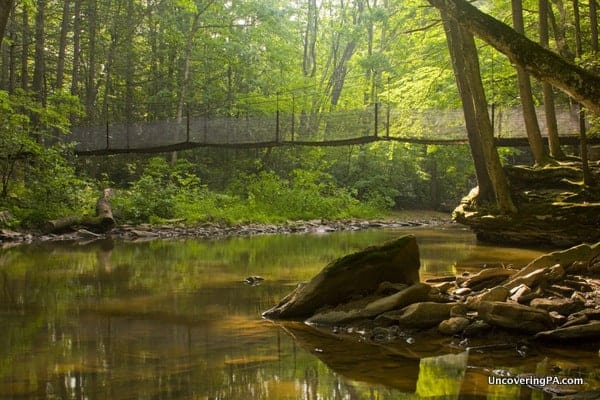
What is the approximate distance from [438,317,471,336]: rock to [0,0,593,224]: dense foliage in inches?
352

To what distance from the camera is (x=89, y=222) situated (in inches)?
495

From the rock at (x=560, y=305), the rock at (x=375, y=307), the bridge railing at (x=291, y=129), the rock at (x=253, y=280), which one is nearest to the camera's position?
the rock at (x=560, y=305)

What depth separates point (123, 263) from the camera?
815 cm

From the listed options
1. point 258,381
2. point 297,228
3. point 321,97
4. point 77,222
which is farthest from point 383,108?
point 258,381

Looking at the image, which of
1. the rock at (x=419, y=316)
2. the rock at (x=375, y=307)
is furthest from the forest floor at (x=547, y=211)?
the rock at (x=419, y=316)

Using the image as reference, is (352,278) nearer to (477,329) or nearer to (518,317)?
(477,329)

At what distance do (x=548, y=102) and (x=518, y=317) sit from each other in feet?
23.1

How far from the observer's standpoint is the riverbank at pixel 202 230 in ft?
37.4

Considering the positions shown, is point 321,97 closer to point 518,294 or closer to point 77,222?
point 77,222

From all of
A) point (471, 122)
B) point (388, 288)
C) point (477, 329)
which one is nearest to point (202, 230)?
point (471, 122)

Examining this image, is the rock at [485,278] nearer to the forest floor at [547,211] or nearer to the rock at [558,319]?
the rock at [558,319]

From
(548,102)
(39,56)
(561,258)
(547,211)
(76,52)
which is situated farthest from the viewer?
(76,52)

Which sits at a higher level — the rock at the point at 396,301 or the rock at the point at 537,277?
the rock at the point at 537,277

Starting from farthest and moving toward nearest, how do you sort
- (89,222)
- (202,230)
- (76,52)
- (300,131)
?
(76,52) → (300,131) → (202,230) → (89,222)
